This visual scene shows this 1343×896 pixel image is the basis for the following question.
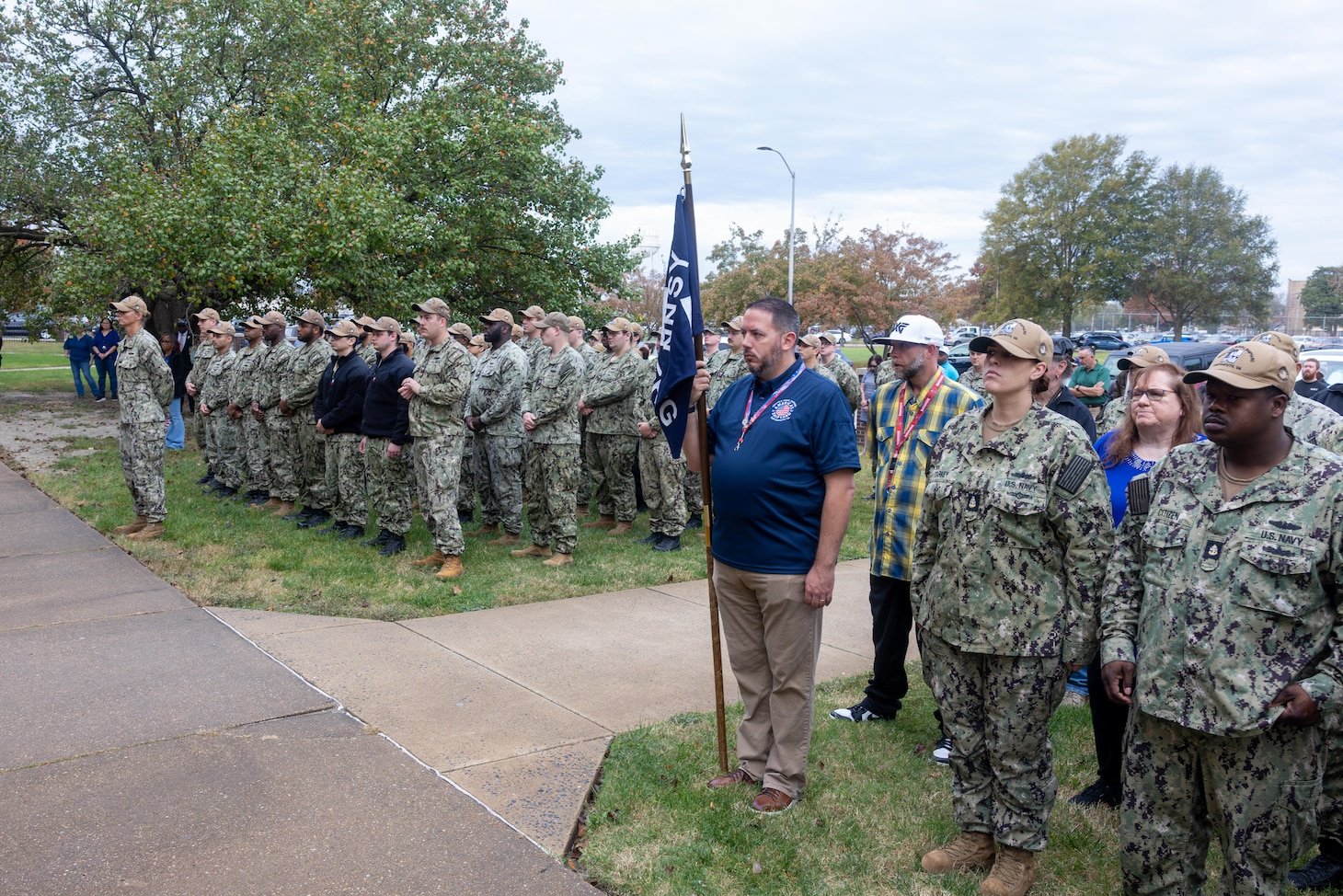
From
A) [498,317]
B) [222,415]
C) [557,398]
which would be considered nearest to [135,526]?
[222,415]

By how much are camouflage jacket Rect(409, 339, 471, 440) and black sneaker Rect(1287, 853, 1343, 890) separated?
21.5 feet

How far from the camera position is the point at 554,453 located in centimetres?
937

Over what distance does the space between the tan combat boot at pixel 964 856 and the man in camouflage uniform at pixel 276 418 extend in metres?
8.68

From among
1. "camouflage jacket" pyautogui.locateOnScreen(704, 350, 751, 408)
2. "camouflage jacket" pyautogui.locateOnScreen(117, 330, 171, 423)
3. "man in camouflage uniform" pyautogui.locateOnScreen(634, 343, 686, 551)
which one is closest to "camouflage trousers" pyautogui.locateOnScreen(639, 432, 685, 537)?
"man in camouflage uniform" pyautogui.locateOnScreen(634, 343, 686, 551)

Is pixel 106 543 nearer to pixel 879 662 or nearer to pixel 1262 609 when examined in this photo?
pixel 879 662

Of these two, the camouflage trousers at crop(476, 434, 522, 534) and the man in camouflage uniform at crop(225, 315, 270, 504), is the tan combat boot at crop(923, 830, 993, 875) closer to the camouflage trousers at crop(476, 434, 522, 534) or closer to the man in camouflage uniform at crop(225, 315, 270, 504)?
the camouflage trousers at crop(476, 434, 522, 534)

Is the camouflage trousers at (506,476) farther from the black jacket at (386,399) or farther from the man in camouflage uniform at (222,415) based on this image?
the man in camouflage uniform at (222,415)

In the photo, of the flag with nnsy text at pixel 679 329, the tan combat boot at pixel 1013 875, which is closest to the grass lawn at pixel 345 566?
the flag with nnsy text at pixel 679 329

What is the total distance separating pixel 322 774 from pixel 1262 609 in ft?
12.5

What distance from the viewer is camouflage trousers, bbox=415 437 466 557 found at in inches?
340

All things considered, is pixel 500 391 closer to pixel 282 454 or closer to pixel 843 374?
pixel 282 454

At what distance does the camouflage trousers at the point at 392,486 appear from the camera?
368 inches

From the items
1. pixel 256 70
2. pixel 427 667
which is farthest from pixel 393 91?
pixel 427 667

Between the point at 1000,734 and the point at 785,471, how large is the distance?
1271 mm
